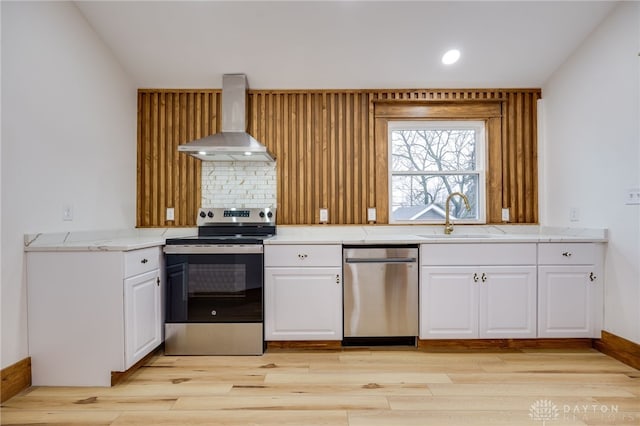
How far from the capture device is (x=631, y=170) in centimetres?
237

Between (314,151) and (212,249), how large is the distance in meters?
1.39

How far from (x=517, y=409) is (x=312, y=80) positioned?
2936mm

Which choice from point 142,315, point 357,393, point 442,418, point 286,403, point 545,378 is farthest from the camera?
point 142,315

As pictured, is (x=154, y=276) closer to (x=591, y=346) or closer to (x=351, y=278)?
(x=351, y=278)

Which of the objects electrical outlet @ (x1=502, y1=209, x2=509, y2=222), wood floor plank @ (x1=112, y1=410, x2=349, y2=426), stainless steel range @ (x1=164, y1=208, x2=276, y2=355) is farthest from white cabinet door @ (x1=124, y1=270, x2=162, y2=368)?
electrical outlet @ (x1=502, y1=209, x2=509, y2=222)

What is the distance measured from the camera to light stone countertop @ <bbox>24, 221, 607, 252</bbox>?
2.15m

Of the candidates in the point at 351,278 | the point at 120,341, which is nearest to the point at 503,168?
the point at 351,278

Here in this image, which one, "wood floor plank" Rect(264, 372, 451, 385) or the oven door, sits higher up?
the oven door

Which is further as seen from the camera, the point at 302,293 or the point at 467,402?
the point at 302,293

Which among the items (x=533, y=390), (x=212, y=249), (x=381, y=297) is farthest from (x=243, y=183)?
(x=533, y=390)

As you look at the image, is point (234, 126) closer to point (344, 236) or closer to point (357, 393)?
point (344, 236)

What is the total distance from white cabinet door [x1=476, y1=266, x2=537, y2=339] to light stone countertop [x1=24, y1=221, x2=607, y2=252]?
260 millimetres

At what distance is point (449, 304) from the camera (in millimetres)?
2656

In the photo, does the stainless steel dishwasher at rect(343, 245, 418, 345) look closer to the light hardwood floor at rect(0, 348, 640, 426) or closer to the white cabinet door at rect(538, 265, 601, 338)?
the light hardwood floor at rect(0, 348, 640, 426)
